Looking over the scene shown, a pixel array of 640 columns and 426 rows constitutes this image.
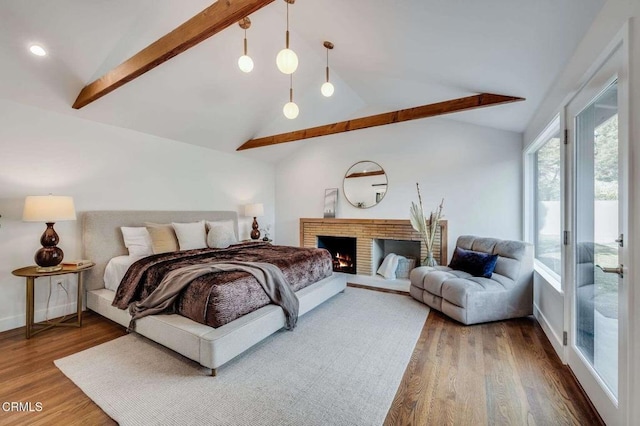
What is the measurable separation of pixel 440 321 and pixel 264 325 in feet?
6.56

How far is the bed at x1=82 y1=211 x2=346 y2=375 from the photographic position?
6.85ft

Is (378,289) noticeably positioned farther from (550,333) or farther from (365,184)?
(550,333)

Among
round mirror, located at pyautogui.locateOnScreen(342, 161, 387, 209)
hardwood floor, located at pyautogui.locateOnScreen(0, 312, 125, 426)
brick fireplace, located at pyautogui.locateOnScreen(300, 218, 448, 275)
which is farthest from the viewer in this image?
round mirror, located at pyautogui.locateOnScreen(342, 161, 387, 209)

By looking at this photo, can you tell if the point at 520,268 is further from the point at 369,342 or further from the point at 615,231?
the point at 369,342

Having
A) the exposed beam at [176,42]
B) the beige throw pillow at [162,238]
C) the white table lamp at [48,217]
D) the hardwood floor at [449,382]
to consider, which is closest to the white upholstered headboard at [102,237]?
the beige throw pillow at [162,238]

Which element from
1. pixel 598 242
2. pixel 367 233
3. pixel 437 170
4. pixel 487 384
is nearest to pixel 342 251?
pixel 367 233

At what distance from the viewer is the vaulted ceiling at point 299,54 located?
6.36ft

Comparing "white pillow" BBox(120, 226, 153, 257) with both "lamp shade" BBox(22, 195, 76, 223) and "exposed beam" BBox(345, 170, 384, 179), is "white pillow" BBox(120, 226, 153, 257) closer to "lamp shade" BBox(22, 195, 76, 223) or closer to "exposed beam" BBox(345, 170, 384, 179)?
"lamp shade" BBox(22, 195, 76, 223)

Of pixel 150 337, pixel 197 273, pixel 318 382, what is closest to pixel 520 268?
pixel 318 382

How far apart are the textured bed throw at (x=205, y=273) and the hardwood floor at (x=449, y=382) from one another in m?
0.67

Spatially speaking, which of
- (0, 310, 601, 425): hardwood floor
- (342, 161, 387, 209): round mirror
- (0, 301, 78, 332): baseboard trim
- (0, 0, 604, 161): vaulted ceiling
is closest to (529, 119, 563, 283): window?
(0, 0, 604, 161): vaulted ceiling

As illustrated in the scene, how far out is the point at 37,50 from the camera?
100 inches

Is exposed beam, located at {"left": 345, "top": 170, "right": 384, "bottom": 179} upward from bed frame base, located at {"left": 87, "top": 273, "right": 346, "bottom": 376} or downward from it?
upward

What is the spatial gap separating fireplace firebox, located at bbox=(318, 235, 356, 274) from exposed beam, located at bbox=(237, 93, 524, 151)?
7.12 feet
